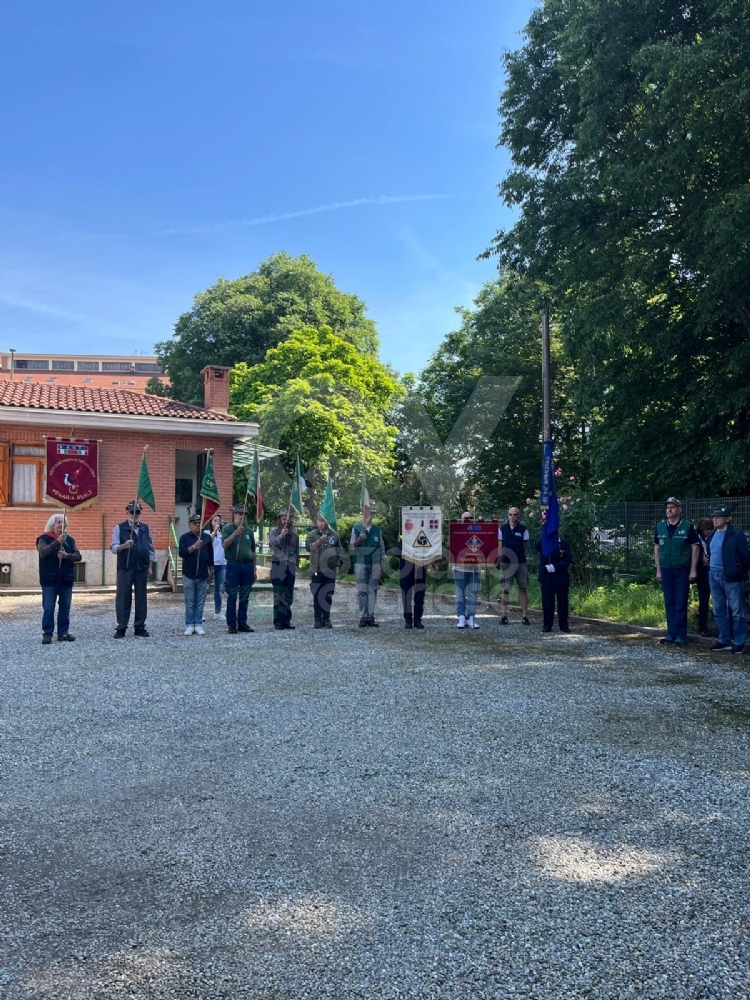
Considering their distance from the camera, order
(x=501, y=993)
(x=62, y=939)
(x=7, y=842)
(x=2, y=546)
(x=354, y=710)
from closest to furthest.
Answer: (x=501, y=993)
(x=62, y=939)
(x=7, y=842)
(x=354, y=710)
(x=2, y=546)

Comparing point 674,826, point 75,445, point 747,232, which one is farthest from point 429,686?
point 75,445

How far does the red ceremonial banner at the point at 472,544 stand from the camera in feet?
39.4


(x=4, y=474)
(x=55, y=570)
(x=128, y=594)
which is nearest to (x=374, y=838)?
(x=55, y=570)

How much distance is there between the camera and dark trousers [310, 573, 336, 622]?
12.3m

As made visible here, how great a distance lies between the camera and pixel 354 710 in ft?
22.2

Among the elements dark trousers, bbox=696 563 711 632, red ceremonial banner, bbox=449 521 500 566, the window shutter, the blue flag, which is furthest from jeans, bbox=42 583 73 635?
the window shutter

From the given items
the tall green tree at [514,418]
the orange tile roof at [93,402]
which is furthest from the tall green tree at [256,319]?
the orange tile roof at [93,402]

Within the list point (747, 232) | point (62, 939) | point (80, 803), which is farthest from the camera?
point (747, 232)

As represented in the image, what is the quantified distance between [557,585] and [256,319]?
28968 mm

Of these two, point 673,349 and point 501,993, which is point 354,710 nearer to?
point 501,993

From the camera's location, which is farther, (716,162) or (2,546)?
(2,546)

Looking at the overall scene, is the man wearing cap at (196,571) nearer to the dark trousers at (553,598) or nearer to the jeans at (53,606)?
the jeans at (53,606)

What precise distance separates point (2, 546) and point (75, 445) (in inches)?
112

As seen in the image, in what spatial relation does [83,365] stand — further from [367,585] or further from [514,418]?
[367,585]
